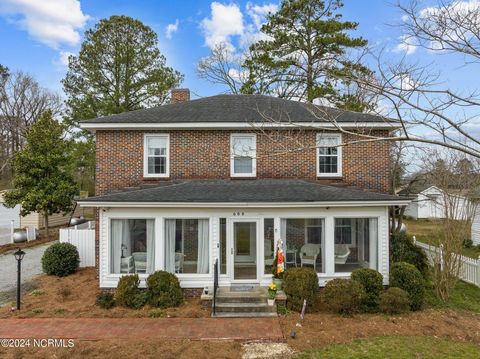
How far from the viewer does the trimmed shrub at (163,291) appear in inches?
402

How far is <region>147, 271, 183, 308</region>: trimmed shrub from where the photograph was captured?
402 inches

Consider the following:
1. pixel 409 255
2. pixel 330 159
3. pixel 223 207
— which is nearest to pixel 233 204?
pixel 223 207

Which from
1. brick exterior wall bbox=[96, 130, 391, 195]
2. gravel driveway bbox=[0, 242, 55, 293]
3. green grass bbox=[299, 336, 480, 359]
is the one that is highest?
brick exterior wall bbox=[96, 130, 391, 195]

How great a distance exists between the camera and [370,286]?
33.2ft

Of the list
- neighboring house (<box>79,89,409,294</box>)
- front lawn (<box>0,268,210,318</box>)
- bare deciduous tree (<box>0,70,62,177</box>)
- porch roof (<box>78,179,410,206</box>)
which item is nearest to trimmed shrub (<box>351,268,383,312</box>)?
neighboring house (<box>79,89,409,294</box>)

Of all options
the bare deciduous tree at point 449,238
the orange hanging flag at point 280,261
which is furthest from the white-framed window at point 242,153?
the bare deciduous tree at point 449,238

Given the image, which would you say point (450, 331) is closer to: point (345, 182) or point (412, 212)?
point (345, 182)

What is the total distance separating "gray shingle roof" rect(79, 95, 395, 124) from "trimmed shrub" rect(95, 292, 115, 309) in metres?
6.39

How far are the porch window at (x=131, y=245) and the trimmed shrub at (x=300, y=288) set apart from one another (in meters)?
4.51

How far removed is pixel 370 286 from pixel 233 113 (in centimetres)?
813

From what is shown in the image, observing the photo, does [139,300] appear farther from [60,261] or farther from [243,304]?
[60,261]

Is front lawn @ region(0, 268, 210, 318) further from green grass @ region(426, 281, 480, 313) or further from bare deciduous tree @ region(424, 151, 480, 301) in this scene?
bare deciduous tree @ region(424, 151, 480, 301)

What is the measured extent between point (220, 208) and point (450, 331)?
7.07 m

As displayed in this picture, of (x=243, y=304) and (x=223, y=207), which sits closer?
(x=243, y=304)
